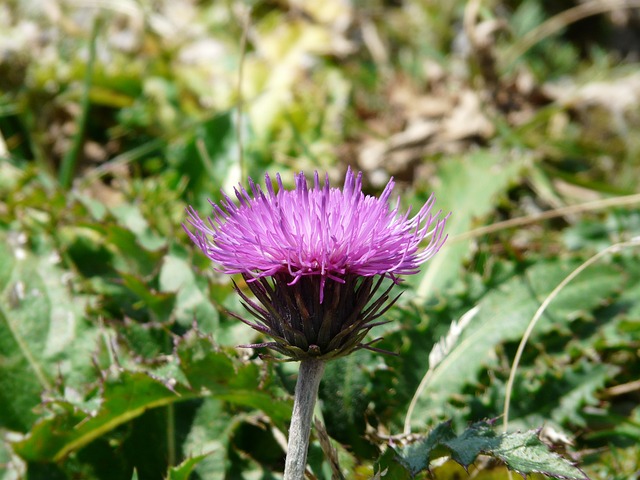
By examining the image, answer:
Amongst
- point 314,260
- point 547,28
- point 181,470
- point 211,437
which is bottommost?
point 211,437

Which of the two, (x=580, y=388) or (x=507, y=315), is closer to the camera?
(x=580, y=388)

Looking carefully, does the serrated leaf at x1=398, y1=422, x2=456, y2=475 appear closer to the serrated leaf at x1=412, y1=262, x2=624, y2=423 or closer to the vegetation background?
the vegetation background

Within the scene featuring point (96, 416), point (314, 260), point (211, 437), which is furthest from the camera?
point (211, 437)

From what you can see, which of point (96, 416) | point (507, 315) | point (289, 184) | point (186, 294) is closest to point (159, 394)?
point (96, 416)

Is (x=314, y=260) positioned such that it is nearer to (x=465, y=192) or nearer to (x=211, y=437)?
(x=211, y=437)

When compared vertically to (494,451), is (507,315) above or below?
below

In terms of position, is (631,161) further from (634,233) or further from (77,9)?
(77,9)

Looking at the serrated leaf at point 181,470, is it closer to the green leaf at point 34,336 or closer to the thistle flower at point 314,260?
the thistle flower at point 314,260
